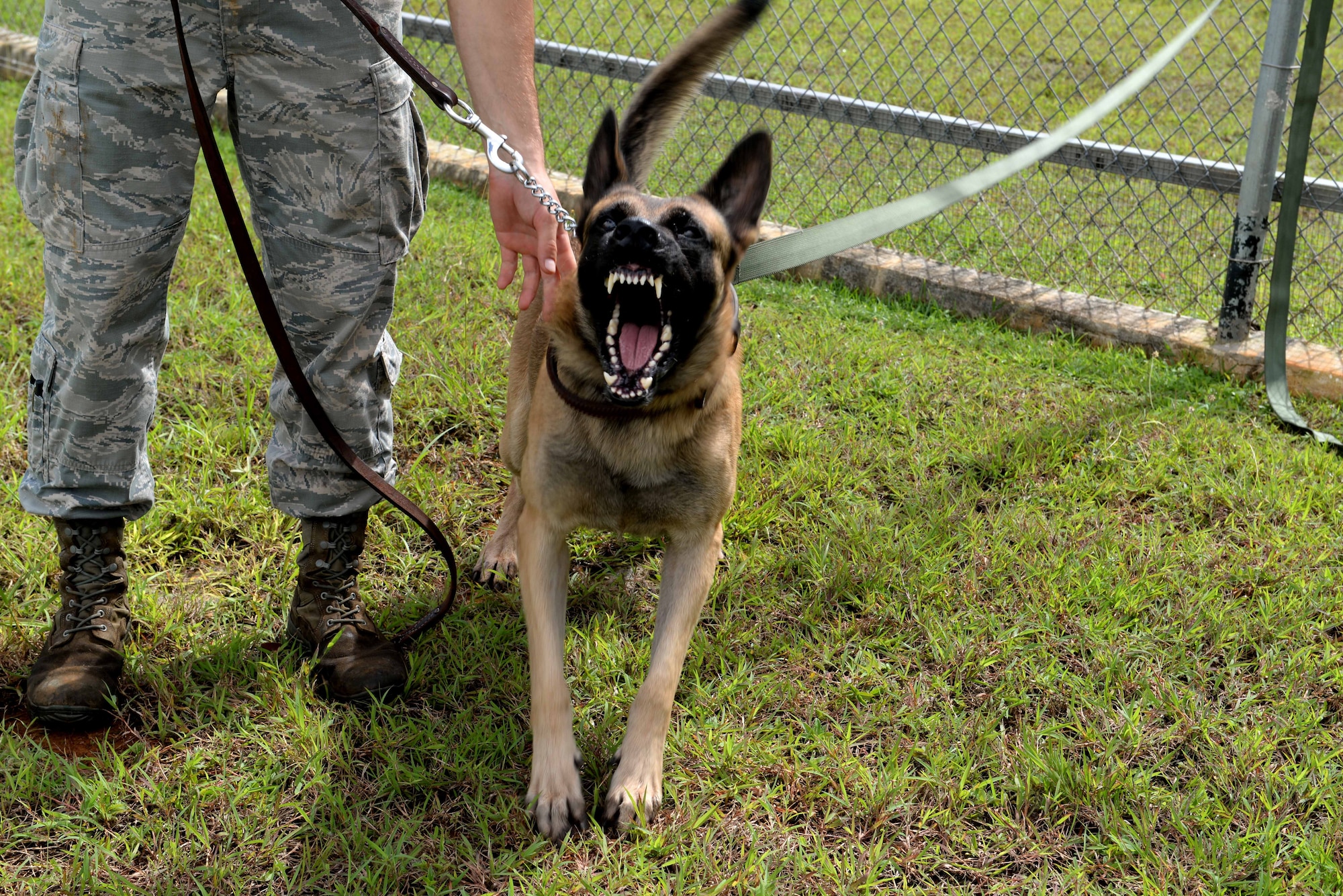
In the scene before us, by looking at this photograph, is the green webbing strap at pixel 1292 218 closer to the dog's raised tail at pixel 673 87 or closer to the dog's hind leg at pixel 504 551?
the dog's raised tail at pixel 673 87

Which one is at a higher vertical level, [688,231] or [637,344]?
[688,231]

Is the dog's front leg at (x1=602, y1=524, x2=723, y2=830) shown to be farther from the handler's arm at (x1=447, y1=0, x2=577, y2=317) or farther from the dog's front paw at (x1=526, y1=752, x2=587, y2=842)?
the handler's arm at (x1=447, y1=0, x2=577, y2=317)

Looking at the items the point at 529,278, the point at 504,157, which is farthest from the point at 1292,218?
the point at 504,157

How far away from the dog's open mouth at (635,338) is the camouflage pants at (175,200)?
53 cm

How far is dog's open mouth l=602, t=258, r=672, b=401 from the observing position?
216 centimetres

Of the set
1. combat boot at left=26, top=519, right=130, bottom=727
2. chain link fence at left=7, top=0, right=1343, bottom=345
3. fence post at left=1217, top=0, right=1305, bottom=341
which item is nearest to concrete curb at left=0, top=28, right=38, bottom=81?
chain link fence at left=7, top=0, right=1343, bottom=345

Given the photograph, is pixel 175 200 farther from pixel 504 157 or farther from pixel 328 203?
pixel 504 157

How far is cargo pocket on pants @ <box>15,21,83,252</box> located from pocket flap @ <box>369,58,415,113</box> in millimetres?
532

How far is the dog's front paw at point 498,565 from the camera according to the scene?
2861 mm

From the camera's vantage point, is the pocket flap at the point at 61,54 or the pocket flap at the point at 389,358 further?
the pocket flap at the point at 389,358

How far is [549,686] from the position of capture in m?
2.15

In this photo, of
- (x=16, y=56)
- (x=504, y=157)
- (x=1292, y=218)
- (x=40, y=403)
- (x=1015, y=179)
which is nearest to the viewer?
(x=504, y=157)

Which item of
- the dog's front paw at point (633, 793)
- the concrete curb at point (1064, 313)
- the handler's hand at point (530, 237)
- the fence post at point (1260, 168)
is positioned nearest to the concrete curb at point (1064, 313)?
the concrete curb at point (1064, 313)

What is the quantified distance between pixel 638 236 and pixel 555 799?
1.14m
